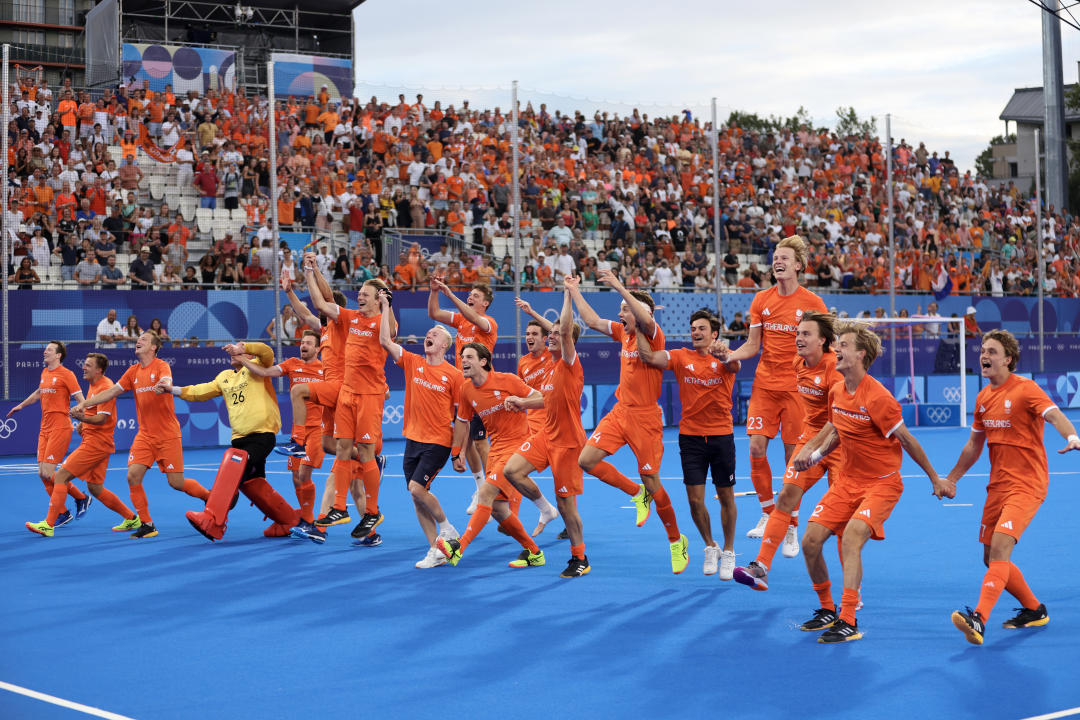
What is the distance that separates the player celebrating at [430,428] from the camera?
401 inches

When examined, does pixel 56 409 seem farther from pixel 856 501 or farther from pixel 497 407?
Result: pixel 856 501

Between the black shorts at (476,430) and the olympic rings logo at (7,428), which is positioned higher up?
the black shorts at (476,430)

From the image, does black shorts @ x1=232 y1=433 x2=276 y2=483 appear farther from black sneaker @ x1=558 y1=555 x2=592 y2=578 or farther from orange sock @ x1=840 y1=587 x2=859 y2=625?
orange sock @ x1=840 y1=587 x2=859 y2=625

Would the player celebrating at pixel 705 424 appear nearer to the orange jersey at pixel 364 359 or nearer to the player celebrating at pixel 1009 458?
the player celebrating at pixel 1009 458

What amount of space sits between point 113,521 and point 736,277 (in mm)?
15661

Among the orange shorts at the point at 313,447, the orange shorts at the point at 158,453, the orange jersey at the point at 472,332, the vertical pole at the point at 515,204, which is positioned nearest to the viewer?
the orange shorts at the point at 158,453

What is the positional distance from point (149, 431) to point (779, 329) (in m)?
6.63

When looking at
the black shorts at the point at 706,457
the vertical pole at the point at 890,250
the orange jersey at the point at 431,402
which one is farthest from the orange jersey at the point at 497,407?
the vertical pole at the point at 890,250

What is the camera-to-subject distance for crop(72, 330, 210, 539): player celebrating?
40.6 feet

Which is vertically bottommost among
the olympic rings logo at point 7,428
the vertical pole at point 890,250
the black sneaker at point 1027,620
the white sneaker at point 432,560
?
the black sneaker at point 1027,620

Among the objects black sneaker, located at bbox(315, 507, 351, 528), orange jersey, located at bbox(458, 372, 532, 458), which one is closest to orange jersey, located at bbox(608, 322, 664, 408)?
orange jersey, located at bbox(458, 372, 532, 458)

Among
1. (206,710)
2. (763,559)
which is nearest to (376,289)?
(763,559)

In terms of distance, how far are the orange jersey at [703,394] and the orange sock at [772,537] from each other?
5.02ft

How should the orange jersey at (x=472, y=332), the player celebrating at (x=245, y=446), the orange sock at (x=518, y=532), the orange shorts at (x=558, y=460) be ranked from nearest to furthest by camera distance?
the orange shorts at (x=558, y=460), the orange sock at (x=518, y=532), the player celebrating at (x=245, y=446), the orange jersey at (x=472, y=332)
